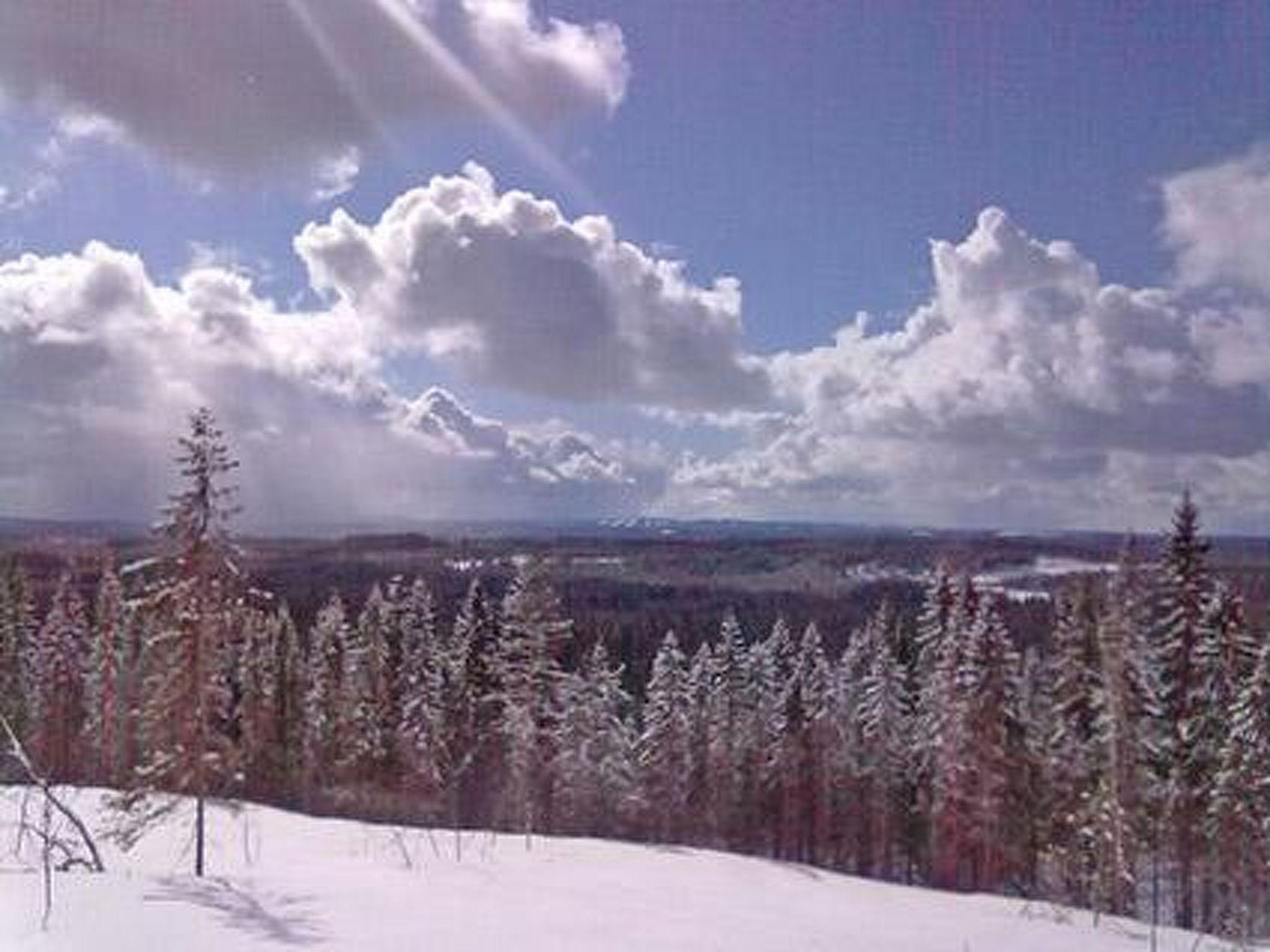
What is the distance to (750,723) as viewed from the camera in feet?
137

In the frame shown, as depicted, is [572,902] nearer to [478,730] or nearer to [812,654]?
[478,730]

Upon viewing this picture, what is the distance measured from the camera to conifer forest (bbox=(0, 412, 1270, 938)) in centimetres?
2442

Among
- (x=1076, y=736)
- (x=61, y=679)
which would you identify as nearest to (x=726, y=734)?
(x=1076, y=736)

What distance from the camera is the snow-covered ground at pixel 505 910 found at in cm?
604

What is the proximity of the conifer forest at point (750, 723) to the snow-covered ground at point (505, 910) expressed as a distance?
7.06 m

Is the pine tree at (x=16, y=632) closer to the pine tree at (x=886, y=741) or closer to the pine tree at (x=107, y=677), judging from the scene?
the pine tree at (x=107, y=677)

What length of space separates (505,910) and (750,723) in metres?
35.2

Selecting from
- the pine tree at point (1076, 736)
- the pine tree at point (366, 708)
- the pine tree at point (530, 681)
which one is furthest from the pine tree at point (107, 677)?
the pine tree at point (1076, 736)

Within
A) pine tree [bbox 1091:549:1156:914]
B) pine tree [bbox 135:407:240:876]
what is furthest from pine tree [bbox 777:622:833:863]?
pine tree [bbox 135:407:240:876]

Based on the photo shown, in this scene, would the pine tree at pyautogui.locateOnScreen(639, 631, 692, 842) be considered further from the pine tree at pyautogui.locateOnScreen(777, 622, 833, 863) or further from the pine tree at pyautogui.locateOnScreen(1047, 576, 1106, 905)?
the pine tree at pyautogui.locateOnScreen(1047, 576, 1106, 905)

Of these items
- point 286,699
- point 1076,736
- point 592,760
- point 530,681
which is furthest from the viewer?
point 286,699

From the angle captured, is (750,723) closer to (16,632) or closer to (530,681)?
(530,681)

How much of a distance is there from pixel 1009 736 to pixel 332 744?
22.7 metres

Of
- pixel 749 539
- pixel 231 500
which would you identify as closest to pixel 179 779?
pixel 231 500
